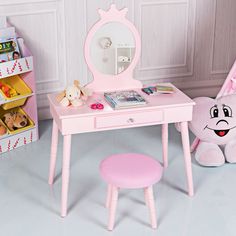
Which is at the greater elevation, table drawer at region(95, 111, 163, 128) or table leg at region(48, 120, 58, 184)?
table drawer at region(95, 111, 163, 128)

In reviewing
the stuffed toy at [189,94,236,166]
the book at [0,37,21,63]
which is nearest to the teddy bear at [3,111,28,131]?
the book at [0,37,21,63]

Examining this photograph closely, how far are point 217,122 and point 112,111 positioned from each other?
858mm

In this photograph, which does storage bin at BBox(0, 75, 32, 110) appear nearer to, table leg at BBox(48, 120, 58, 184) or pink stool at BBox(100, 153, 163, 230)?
table leg at BBox(48, 120, 58, 184)

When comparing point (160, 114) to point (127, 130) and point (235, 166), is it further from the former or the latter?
point (127, 130)

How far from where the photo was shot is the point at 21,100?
3434 millimetres

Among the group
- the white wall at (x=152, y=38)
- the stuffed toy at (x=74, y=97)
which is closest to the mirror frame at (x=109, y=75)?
the stuffed toy at (x=74, y=97)

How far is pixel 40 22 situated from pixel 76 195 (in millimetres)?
1344

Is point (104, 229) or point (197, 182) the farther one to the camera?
point (197, 182)

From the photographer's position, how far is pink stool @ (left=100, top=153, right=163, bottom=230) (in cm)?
244

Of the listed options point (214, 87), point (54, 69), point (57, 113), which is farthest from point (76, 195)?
point (214, 87)

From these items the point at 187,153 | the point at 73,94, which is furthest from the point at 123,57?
the point at 187,153

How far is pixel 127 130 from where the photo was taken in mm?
3689

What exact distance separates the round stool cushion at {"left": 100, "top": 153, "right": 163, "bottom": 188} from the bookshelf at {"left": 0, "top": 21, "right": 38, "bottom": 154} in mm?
1001

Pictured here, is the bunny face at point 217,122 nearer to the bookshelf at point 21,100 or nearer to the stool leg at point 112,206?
the stool leg at point 112,206
